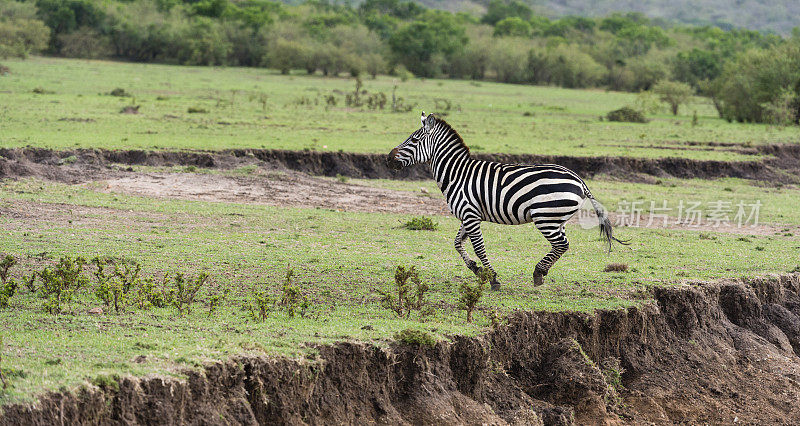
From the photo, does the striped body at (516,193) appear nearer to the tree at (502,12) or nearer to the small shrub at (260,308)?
the small shrub at (260,308)

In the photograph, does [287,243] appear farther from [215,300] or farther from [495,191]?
[215,300]

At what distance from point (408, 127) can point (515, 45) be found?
140ft

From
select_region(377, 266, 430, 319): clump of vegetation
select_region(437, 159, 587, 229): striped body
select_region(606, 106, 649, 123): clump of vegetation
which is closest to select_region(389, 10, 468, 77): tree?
select_region(606, 106, 649, 123): clump of vegetation

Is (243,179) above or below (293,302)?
below

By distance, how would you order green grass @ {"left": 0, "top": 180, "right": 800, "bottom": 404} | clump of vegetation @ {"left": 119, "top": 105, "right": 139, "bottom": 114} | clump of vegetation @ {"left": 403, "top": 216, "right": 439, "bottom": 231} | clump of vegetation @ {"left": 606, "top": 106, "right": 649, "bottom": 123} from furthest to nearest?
clump of vegetation @ {"left": 606, "top": 106, "right": 649, "bottom": 123} < clump of vegetation @ {"left": 119, "top": 105, "right": 139, "bottom": 114} < clump of vegetation @ {"left": 403, "top": 216, "right": 439, "bottom": 231} < green grass @ {"left": 0, "top": 180, "right": 800, "bottom": 404}

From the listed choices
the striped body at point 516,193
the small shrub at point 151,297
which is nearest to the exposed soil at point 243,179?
the striped body at point 516,193

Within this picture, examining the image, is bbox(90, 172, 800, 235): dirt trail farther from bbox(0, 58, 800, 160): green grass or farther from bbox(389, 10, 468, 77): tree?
bbox(389, 10, 468, 77): tree

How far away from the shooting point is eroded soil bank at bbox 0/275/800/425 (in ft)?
22.0

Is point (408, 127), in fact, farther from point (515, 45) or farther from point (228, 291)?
point (515, 45)

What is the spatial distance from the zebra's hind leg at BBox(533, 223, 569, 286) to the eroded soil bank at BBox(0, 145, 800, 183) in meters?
10.5

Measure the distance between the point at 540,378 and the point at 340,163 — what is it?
488 inches

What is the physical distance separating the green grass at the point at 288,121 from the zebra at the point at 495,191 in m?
10.3

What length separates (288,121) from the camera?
2681cm

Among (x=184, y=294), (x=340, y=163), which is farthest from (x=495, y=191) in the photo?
(x=340, y=163)
